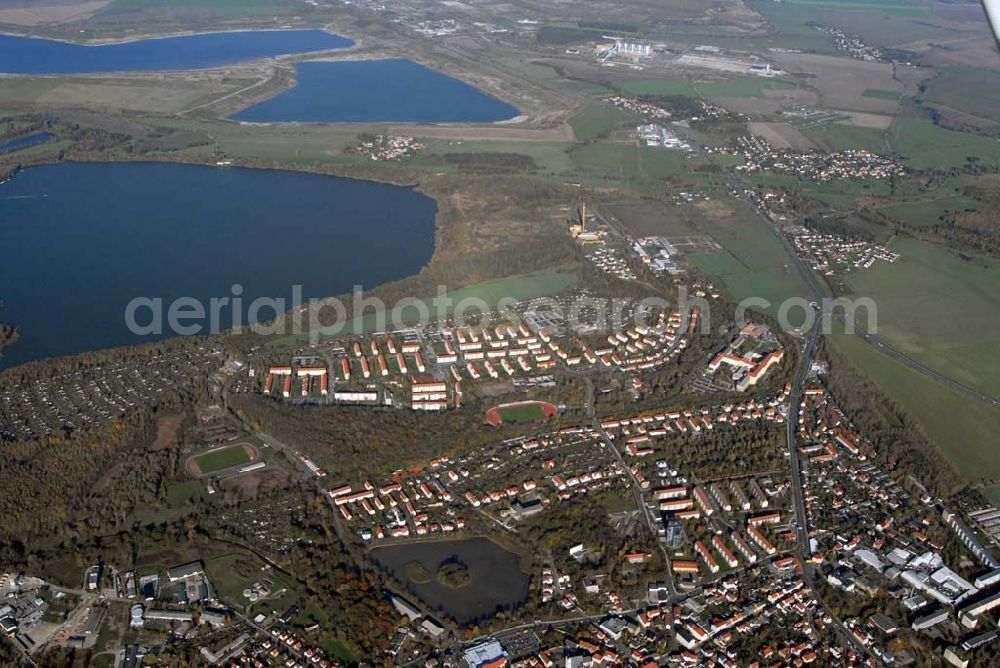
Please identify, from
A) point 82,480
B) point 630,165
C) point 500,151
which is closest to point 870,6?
point 630,165

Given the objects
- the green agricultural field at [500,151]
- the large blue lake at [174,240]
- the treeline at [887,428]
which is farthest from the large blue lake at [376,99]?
the treeline at [887,428]

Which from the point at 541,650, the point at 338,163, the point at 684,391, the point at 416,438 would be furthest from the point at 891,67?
the point at 541,650

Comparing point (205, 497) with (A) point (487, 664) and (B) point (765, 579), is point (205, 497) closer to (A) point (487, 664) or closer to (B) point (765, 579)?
(A) point (487, 664)

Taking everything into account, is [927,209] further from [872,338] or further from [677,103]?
[677,103]

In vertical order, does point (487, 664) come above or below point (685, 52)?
below

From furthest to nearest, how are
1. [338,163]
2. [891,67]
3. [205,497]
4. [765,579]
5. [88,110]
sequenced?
[891,67], [88,110], [338,163], [205,497], [765,579]

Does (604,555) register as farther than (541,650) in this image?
Yes
